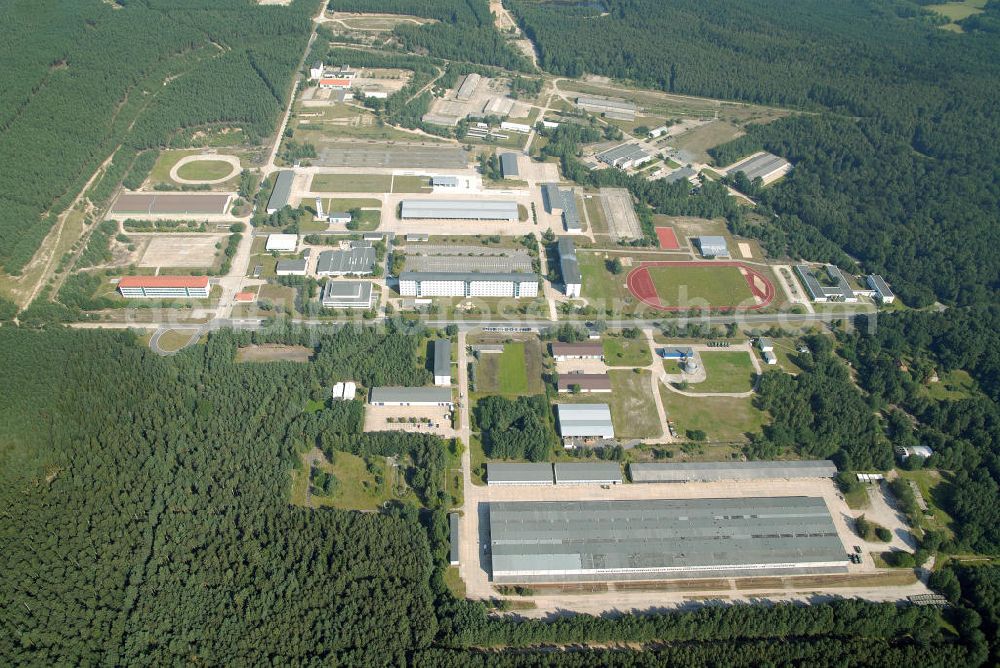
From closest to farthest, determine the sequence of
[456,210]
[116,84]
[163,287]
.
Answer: [163,287], [456,210], [116,84]

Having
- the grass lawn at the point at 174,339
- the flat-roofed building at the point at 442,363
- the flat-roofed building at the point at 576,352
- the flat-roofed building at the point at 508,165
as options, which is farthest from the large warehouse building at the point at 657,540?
the flat-roofed building at the point at 508,165

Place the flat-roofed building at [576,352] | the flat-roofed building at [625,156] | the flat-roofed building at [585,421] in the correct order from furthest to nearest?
the flat-roofed building at [625,156] < the flat-roofed building at [576,352] < the flat-roofed building at [585,421]


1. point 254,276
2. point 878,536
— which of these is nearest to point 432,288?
point 254,276

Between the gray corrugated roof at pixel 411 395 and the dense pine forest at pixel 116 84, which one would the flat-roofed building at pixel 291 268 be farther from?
the dense pine forest at pixel 116 84

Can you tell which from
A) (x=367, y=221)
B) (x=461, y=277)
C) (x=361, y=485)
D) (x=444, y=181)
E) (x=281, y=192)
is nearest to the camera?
(x=361, y=485)

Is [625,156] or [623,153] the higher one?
[623,153]

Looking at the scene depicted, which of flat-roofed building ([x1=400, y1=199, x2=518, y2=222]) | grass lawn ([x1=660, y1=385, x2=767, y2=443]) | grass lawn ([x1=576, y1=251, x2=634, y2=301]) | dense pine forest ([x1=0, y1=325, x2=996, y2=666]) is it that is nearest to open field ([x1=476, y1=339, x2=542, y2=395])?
dense pine forest ([x1=0, y1=325, x2=996, y2=666])

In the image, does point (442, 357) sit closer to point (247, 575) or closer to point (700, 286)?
point (247, 575)

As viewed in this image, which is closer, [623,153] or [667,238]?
[667,238]

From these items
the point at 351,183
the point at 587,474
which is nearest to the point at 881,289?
the point at 587,474
